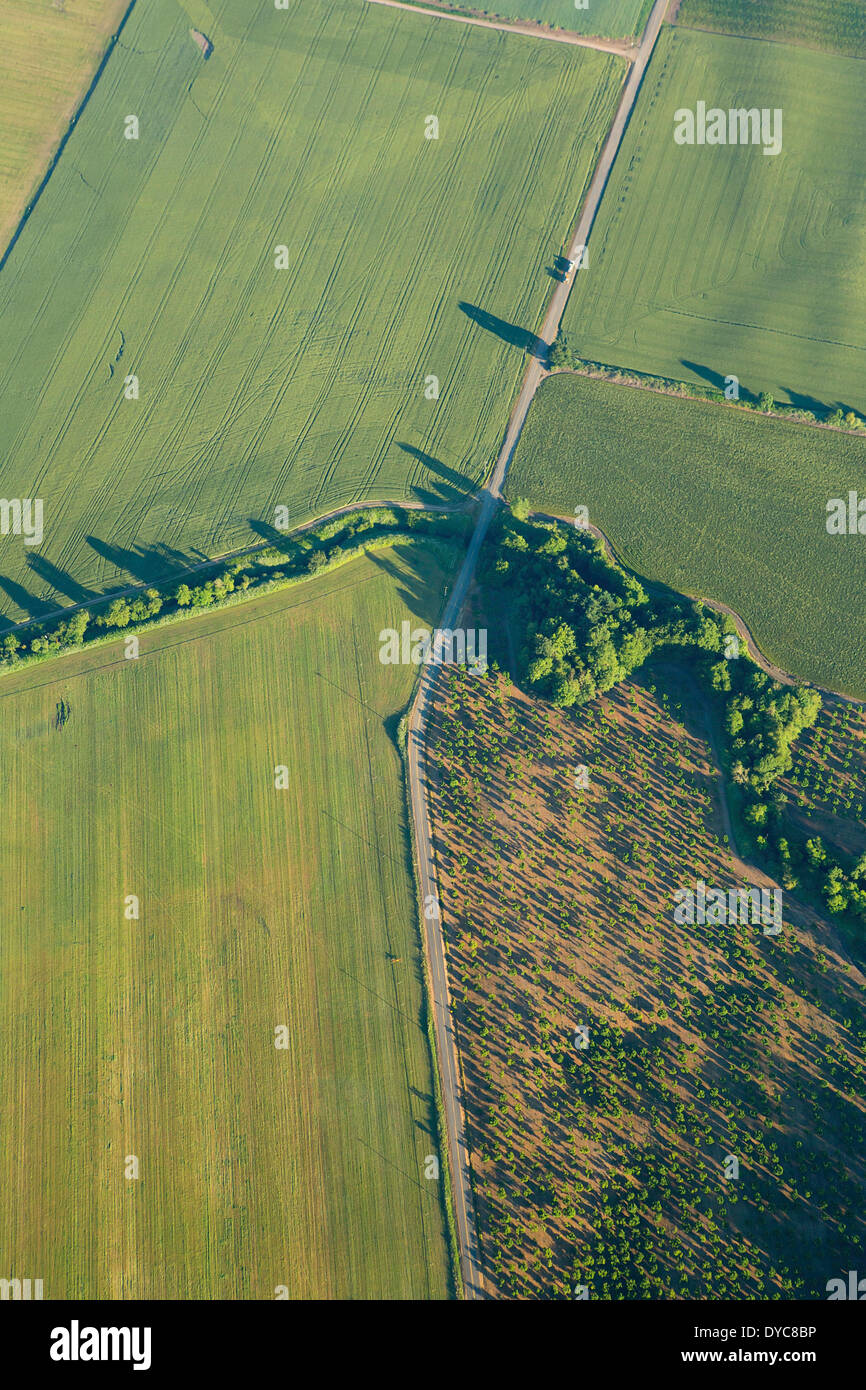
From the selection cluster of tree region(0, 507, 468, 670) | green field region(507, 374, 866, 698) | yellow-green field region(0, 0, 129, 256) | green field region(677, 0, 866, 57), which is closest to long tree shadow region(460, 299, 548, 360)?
green field region(507, 374, 866, 698)

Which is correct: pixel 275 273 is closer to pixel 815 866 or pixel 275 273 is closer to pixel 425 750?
pixel 425 750

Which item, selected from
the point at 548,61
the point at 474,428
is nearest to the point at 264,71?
the point at 548,61

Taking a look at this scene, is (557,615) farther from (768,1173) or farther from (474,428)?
(768,1173)

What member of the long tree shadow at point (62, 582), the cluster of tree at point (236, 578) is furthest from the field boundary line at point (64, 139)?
the cluster of tree at point (236, 578)

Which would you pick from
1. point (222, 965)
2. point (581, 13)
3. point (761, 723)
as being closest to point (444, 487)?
point (761, 723)

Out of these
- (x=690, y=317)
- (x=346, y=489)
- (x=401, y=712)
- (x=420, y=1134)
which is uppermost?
(x=690, y=317)

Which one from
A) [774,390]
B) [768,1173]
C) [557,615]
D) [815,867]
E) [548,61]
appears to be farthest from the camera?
[548,61]
